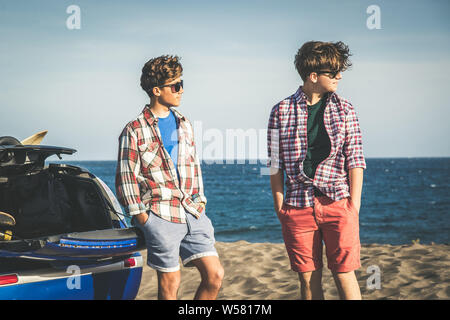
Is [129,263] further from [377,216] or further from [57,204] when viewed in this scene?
[377,216]

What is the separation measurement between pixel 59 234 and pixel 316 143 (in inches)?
82.4

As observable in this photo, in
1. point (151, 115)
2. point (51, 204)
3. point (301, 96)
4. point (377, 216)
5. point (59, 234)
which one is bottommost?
point (377, 216)

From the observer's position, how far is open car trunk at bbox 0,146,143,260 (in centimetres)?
322

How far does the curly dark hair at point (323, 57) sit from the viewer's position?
300cm

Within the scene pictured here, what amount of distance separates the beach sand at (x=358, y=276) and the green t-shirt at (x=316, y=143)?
238 centimetres

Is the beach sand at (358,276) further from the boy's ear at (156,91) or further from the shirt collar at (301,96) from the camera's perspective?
the boy's ear at (156,91)

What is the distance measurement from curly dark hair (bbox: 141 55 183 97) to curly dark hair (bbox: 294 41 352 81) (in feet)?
2.87

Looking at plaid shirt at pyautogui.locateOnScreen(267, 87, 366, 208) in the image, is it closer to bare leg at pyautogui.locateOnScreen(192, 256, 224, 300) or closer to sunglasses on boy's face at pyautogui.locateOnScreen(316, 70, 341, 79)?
sunglasses on boy's face at pyautogui.locateOnScreen(316, 70, 341, 79)

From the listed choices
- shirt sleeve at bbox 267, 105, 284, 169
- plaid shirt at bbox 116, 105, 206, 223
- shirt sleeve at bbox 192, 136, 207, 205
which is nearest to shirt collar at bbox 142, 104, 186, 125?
plaid shirt at bbox 116, 105, 206, 223

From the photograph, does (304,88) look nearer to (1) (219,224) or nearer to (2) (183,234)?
(2) (183,234)

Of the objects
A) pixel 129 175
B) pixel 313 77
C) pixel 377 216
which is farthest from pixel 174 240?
pixel 377 216

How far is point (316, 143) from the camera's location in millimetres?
3037

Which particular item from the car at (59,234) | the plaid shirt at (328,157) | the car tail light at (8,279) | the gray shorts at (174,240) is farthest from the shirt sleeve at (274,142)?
the car tail light at (8,279)

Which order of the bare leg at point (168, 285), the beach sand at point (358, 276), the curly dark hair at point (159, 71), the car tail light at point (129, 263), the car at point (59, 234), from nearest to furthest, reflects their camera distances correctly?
the car at point (59, 234)
the bare leg at point (168, 285)
the curly dark hair at point (159, 71)
the car tail light at point (129, 263)
the beach sand at point (358, 276)
